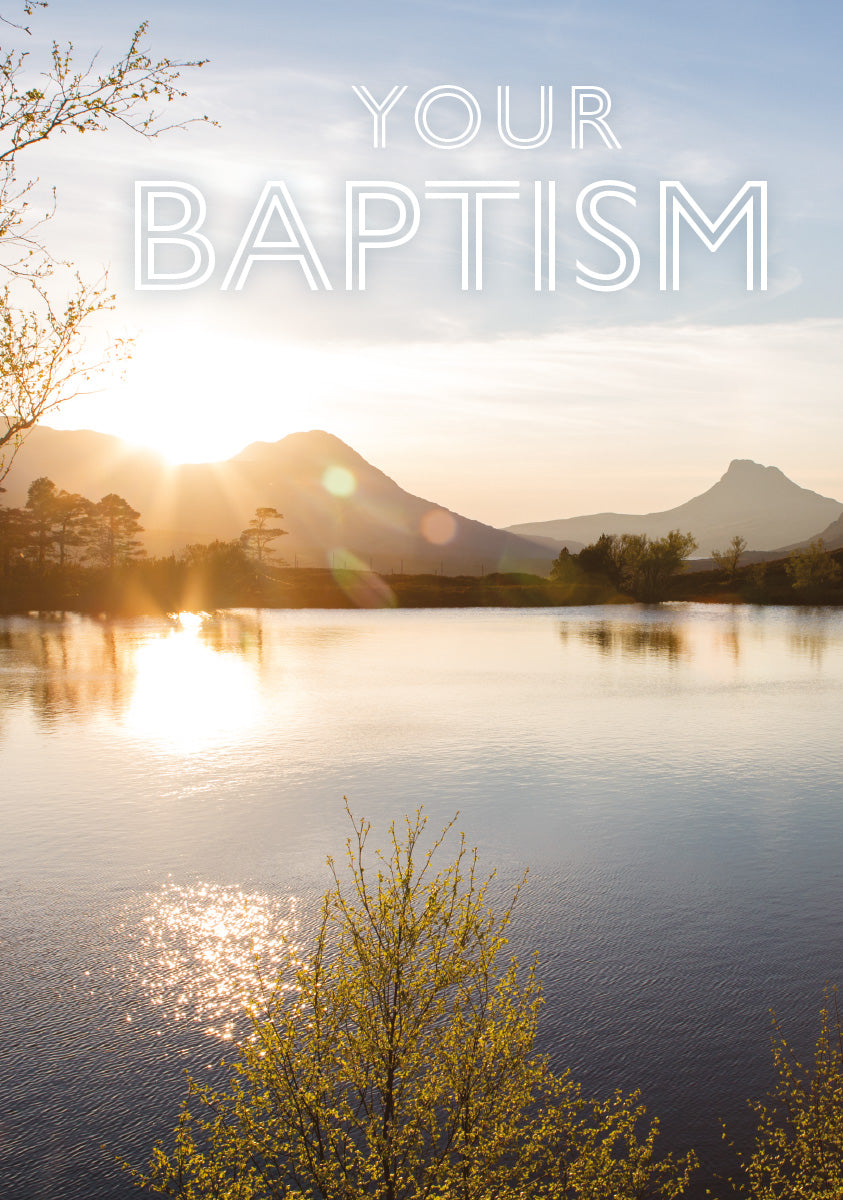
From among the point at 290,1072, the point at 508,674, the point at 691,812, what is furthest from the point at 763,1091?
the point at 508,674

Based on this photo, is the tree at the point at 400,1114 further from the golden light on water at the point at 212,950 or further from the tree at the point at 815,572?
the tree at the point at 815,572

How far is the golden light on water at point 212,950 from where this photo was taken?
13.6m

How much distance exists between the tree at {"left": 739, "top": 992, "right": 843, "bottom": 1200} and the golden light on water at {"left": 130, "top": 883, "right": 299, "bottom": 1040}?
20.9 ft

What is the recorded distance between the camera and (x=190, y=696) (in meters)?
45.2

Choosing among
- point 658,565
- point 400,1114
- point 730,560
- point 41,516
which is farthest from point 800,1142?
point 730,560

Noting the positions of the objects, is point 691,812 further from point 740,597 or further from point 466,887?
point 740,597

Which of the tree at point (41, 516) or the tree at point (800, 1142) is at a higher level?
the tree at point (41, 516)

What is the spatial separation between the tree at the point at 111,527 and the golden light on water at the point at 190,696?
→ 7343cm

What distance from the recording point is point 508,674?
52812 millimetres

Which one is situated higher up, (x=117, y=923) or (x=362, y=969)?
(x=362, y=969)

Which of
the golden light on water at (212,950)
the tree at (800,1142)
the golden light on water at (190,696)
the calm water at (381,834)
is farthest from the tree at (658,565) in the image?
the tree at (800,1142)

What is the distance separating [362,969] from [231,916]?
8.45 metres

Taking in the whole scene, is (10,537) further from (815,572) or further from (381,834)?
(815,572)

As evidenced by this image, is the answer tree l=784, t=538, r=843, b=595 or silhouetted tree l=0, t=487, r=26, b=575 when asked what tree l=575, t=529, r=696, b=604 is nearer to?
tree l=784, t=538, r=843, b=595
